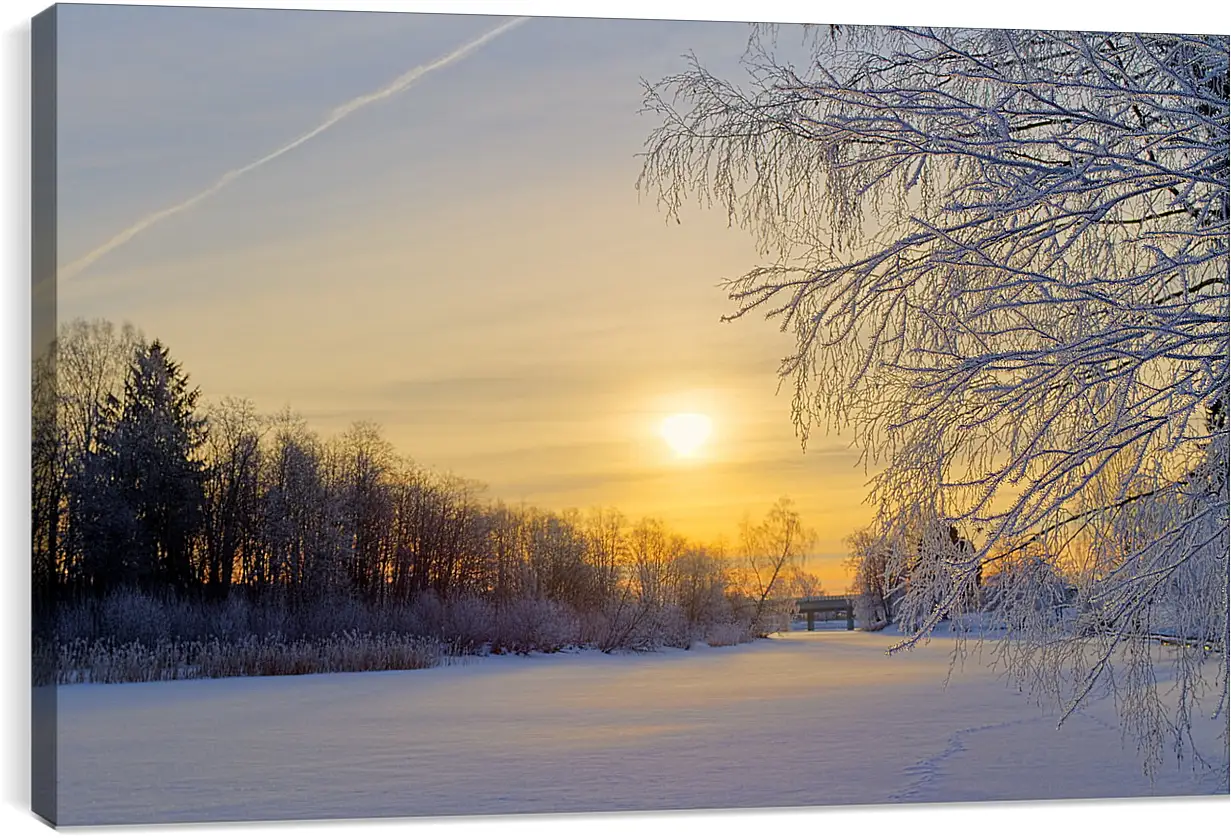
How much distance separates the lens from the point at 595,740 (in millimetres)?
5555

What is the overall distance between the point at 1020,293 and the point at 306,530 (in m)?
2.97

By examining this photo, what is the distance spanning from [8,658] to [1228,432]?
381 cm

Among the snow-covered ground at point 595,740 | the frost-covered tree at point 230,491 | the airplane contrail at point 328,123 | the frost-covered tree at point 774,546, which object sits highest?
the airplane contrail at point 328,123

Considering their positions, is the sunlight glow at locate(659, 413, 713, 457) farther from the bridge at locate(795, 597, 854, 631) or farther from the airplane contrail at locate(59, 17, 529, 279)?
the airplane contrail at locate(59, 17, 529, 279)

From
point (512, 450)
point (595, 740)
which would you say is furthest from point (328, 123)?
point (595, 740)

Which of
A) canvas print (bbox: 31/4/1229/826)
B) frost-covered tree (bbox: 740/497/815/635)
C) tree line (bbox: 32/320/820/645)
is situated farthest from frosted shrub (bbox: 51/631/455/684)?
frost-covered tree (bbox: 740/497/815/635)

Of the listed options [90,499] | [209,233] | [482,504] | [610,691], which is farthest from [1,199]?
[610,691]

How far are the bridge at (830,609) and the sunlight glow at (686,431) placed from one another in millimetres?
766

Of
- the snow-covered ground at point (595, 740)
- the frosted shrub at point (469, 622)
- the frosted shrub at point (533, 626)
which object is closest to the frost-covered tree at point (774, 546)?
the snow-covered ground at point (595, 740)

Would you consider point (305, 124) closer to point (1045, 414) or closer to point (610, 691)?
point (610, 691)

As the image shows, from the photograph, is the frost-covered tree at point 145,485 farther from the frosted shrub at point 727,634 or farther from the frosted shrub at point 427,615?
the frosted shrub at point 727,634

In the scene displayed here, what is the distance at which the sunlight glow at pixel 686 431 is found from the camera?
5.79 meters

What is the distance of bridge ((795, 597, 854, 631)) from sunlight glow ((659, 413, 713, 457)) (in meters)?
0.77

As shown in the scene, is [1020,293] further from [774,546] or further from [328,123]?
[328,123]
